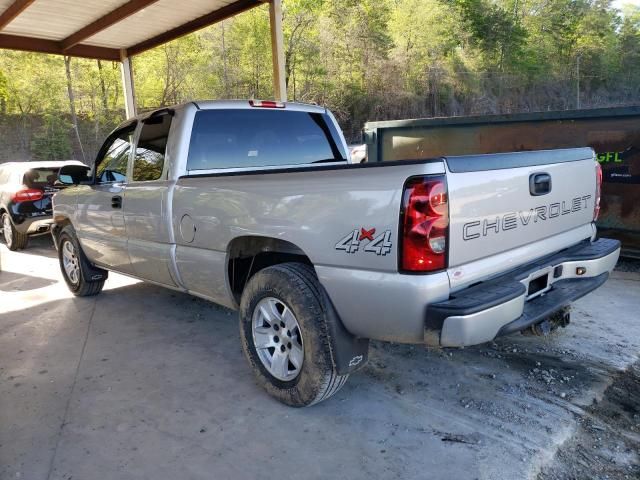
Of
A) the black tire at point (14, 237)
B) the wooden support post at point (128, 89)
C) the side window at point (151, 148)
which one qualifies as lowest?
the black tire at point (14, 237)

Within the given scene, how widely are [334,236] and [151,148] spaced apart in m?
2.30

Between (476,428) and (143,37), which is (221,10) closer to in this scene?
(143,37)

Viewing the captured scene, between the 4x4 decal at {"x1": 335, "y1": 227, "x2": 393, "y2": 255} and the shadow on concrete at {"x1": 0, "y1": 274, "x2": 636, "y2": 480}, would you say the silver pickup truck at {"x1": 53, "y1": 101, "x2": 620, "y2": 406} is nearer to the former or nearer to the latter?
the 4x4 decal at {"x1": 335, "y1": 227, "x2": 393, "y2": 255}

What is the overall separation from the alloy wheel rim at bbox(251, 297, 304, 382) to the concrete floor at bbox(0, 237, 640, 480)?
0.86 feet

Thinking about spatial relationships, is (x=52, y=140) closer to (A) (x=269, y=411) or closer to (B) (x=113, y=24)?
(B) (x=113, y=24)

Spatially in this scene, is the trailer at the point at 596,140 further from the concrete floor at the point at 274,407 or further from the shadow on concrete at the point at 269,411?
the shadow on concrete at the point at 269,411

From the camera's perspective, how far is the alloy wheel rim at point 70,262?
226 inches

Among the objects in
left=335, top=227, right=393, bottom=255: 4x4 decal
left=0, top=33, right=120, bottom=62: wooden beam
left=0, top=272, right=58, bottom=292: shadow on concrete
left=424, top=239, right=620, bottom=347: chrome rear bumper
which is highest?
left=0, top=33, right=120, bottom=62: wooden beam

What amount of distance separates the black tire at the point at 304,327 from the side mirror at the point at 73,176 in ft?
9.05

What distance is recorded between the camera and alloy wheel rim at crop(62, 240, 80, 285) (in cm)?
575

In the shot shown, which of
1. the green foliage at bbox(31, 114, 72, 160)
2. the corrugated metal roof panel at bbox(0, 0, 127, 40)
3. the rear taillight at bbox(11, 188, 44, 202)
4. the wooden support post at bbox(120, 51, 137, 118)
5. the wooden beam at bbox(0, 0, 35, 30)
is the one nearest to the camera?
the wooden beam at bbox(0, 0, 35, 30)

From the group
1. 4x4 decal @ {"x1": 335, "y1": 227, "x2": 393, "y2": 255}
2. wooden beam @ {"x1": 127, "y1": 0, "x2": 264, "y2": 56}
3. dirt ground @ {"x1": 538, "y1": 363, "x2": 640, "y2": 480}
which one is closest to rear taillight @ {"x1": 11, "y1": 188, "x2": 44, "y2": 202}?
wooden beam @ {"x1": 127, "y1": 0, "x2": 264, "y2": 56}

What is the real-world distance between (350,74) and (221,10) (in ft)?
69.6

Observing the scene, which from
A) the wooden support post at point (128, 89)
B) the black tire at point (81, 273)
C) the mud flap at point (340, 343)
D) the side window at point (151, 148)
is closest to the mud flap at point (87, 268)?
the black tire at point (81, 273)
